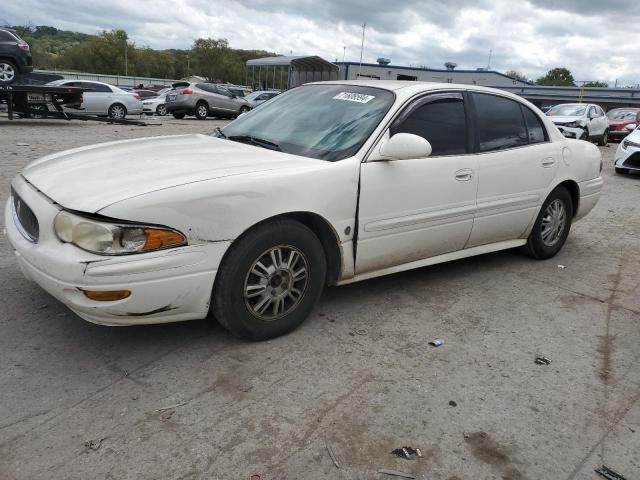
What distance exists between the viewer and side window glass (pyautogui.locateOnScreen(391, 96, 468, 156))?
3.76 metres

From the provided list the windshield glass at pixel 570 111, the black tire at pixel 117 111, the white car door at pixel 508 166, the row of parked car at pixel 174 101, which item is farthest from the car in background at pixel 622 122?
the black tire at pixel 117 111

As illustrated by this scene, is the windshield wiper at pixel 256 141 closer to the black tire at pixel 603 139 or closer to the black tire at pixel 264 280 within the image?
the black tire at pixel 264 280

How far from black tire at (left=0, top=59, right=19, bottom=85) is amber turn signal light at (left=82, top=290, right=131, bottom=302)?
1397cm

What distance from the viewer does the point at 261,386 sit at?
2730 mm

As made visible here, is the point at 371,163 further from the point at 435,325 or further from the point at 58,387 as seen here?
the point at 58,387

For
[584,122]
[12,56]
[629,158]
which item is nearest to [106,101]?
[12,56]

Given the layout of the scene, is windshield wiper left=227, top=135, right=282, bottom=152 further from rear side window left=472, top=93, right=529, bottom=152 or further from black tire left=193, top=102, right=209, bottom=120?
black tire left=193, top=102, right=209, bottom=120

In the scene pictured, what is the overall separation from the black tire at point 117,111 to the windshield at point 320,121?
16915 millimetres

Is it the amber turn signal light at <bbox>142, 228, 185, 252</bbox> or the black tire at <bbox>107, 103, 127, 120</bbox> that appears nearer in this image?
the amber turn signal light at <bbox>142, 228, 185, 252</bbox>

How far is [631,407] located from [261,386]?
6.22 feet

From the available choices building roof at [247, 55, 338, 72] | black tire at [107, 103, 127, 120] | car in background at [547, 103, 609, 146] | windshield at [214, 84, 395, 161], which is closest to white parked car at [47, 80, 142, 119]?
black tire at [107, 103, 127, 120]

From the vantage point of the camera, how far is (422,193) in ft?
12.1

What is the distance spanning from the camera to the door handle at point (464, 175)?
392 centimetres

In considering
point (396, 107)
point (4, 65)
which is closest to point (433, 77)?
point (4, 65)
